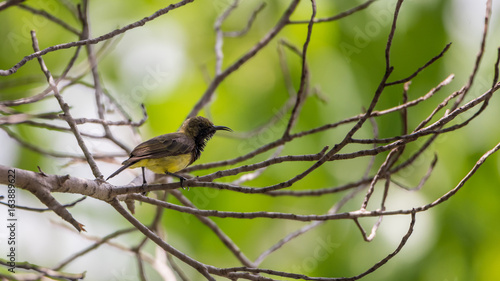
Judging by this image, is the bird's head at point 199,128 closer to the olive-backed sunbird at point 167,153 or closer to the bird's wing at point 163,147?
the olive-backed sunbird at point 167,153

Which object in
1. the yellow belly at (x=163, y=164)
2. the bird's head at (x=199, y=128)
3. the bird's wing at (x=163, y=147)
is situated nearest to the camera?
the bird's wing at (x=163, y=147)

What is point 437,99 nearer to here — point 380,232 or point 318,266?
point 380,232

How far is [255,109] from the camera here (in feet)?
22.8

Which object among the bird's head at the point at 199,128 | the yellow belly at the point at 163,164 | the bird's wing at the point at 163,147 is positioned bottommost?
the yellow belly at the point at 163,164

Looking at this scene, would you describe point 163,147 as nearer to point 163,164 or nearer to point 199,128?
point 163,164

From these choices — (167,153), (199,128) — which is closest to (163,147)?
(167,153)

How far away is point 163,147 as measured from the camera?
4.50m

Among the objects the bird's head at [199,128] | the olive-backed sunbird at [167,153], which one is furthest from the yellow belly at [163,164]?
the bird's head at [199,128]

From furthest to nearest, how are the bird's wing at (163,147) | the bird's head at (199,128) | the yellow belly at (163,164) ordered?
the bird's head at (199,128) < the yellow belly at (163,164) < the bird's wing at (163,147)

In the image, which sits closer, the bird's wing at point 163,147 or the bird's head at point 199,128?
the bird's wing at point 163,147

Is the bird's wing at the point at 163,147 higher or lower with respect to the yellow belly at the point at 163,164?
higher

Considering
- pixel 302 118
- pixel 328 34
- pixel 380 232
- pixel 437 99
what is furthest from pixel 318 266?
pixel 328 34

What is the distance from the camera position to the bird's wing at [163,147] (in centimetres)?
429

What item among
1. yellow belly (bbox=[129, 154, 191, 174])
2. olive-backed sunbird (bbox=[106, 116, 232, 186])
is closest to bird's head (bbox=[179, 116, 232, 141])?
olive-backed sunbird (bbox=[106, 116, 232, 186])
